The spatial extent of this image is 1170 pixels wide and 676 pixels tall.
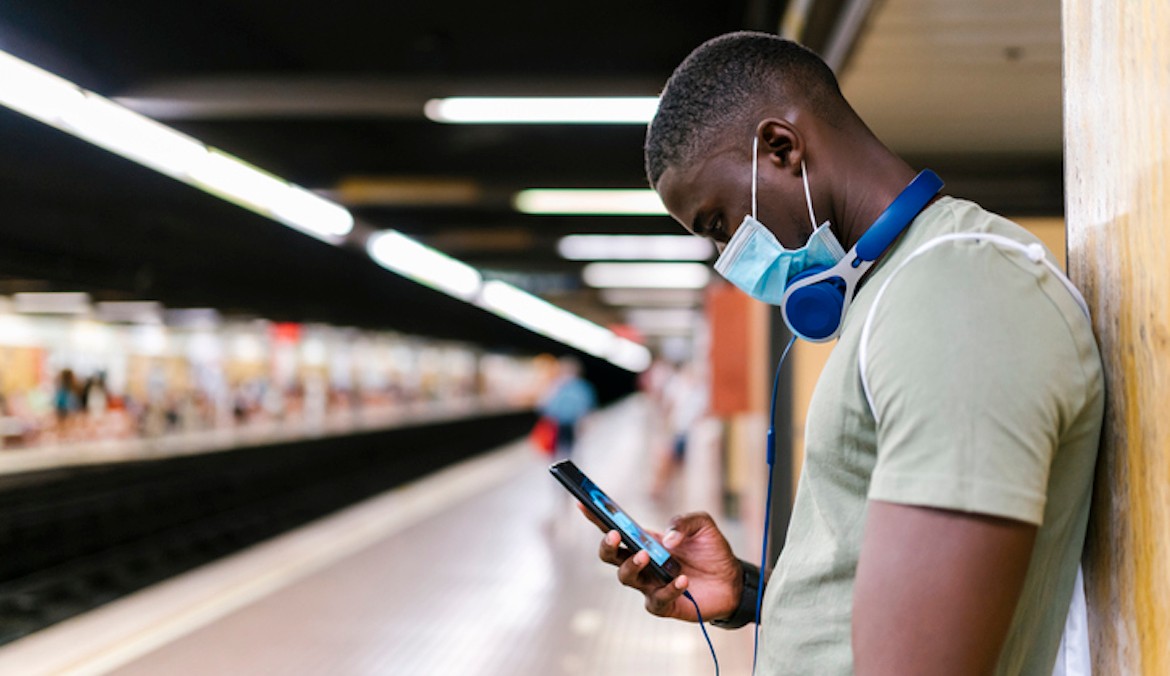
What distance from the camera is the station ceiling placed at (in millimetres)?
5430

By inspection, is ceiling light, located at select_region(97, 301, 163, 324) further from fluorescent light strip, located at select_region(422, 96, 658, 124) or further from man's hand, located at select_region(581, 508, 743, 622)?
man's hand, located at select_region(581, 508, 743, 622)

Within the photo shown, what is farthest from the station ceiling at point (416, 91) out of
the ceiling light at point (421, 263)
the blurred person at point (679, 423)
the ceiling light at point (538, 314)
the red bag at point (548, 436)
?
the ceiling light at point (538, 314)

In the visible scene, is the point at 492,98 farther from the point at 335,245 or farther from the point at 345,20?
the point at 335,245

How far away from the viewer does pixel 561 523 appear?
10.8 m

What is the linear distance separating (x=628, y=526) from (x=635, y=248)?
11.5 metres

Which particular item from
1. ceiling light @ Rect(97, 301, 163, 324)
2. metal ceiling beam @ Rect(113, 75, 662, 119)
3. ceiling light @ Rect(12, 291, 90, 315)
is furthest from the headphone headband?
ceiling light @ Rect(97, 301, 163, 324)

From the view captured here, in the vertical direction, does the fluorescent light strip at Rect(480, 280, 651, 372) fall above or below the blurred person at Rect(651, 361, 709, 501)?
above

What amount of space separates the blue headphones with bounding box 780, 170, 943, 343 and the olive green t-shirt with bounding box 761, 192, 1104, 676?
24mm

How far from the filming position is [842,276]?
3.94 ft

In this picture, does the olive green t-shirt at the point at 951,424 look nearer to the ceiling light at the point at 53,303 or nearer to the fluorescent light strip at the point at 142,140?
the fluorescent light strip at the point at 142,140

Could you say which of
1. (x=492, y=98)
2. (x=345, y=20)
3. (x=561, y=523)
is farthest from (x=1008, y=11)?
(x=561, y=523)

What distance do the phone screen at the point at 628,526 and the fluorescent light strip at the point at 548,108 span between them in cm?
481

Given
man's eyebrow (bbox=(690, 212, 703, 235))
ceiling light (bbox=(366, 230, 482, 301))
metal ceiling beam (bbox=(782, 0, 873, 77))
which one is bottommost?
man's eyebrow (bbox=(690, 212, 703, 235))

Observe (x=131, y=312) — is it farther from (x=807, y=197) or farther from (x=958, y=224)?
(x=958, y=224)
